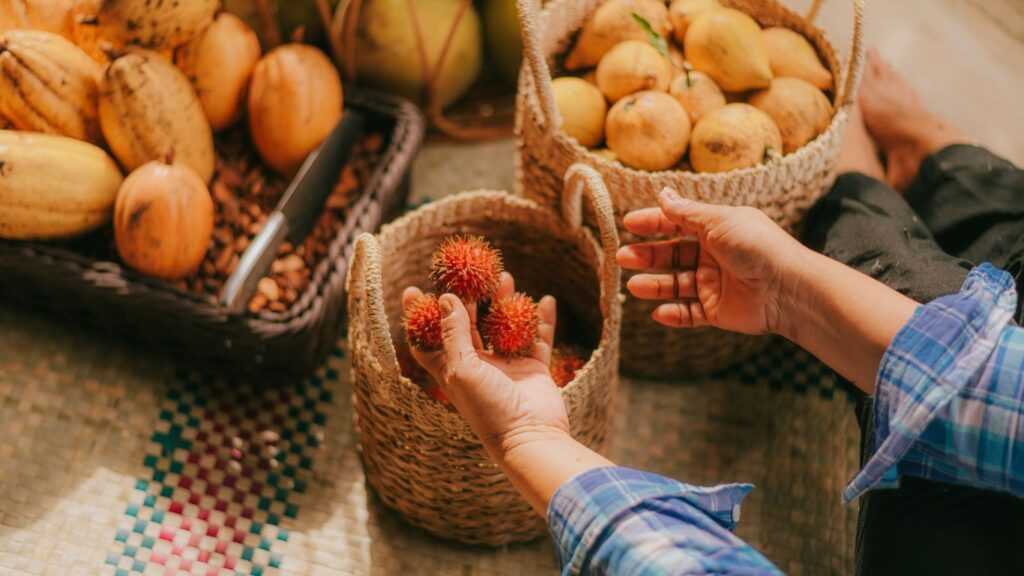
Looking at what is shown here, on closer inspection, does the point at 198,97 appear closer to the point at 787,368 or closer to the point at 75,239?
the point at 75,239

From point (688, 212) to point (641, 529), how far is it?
0.33 m

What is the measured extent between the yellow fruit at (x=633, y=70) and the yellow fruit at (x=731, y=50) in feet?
0.15

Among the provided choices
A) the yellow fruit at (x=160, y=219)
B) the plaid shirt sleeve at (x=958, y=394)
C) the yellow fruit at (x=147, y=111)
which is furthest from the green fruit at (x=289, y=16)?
the plaid shirt sleeve at (x=958, y=394)

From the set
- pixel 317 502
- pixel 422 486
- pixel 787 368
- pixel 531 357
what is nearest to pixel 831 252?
pixel 787 368

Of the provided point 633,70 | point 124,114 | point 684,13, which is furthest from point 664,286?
point 124,114

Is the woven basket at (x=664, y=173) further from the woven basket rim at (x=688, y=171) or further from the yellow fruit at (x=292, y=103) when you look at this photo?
the yellow fruit at (x=292, y=103)

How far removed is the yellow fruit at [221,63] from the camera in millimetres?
1023

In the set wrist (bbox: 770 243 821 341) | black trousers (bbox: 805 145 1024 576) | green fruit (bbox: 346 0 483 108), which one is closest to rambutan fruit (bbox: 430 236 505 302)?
wrist (bbox: 770 243 821 341)

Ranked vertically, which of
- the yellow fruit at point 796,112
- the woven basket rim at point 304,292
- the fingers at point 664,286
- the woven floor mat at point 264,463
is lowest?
the woven floor mat at point 264,463

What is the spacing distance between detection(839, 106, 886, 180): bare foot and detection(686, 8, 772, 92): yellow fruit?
0.19m

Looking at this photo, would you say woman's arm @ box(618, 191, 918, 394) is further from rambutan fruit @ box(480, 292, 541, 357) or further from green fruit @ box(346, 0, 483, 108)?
green fruit @ box(346, 0, 483, 108)

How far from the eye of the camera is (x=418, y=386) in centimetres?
82

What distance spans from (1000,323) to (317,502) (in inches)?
28.2

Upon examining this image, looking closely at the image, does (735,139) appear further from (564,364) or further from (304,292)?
(304,292)
